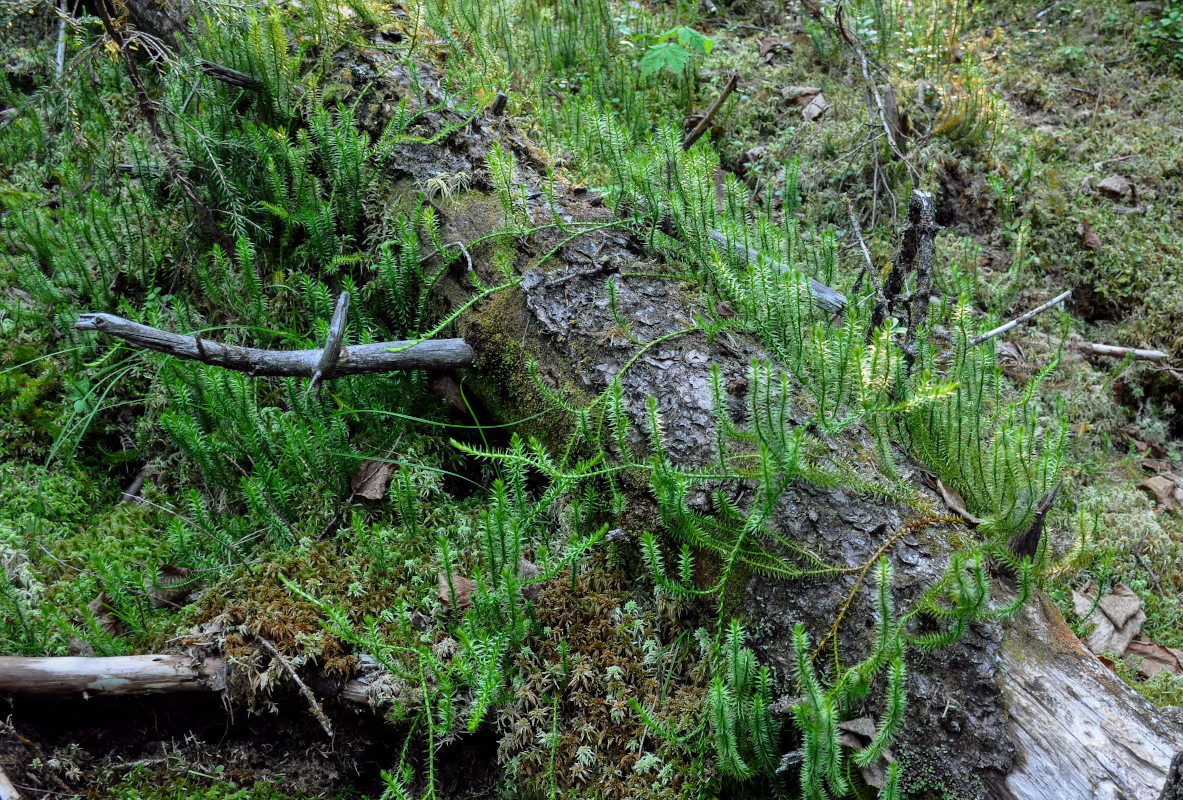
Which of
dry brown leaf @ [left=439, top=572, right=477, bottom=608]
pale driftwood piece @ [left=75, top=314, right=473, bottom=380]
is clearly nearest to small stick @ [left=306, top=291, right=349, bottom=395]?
pale driftwood piece @ [left=75, top=314, right=473, bottom=380]

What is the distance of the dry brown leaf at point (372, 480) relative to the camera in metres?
2.92

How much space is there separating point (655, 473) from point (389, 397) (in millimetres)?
1376

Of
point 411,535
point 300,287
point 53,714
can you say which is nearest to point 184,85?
point 300,287

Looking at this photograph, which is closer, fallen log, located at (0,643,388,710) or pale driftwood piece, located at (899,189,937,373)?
fallen log, located at (0,643,388,710)

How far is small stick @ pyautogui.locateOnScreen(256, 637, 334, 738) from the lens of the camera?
234 cm

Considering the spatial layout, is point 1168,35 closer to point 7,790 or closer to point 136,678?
point 136,678

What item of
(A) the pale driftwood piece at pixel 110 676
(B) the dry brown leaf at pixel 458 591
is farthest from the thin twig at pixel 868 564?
(A) the pale driftwood piece at pixel 110 676

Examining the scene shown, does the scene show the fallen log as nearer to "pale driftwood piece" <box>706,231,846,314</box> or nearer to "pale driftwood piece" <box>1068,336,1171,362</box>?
"pale driftwood piece" <box>706,231,846,314</box>

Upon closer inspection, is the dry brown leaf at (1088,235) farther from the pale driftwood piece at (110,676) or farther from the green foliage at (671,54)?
the pale driftwood piece at (110,676)

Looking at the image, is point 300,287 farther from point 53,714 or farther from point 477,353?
point 53,714

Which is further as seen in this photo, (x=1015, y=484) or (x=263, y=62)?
(x=263, y=62)

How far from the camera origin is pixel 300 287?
3545 millimetres

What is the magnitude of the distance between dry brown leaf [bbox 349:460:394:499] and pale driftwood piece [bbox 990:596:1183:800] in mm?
2156

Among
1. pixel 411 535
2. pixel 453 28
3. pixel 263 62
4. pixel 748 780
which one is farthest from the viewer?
pixel 453 28
